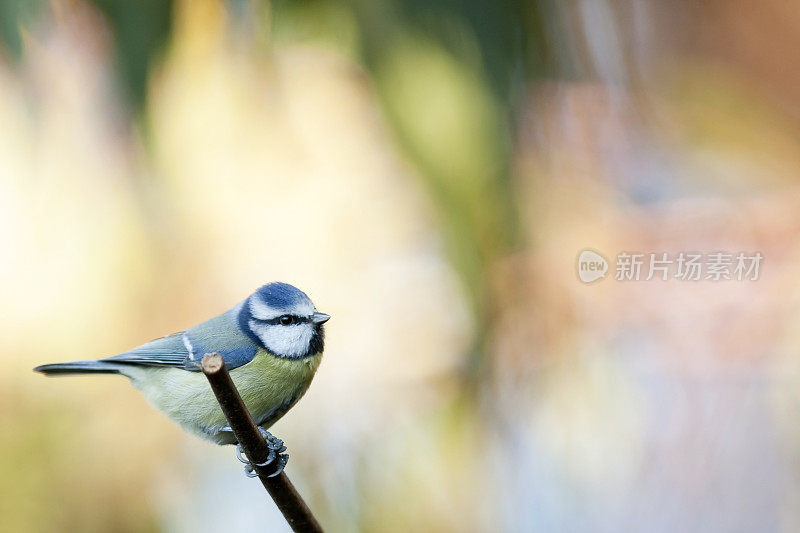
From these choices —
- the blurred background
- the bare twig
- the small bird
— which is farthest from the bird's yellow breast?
the blurred background

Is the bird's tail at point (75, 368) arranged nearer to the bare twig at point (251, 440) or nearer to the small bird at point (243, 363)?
the small bird at point (243, 363)

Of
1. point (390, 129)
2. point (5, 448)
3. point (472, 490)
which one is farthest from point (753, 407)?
point (5, 448)

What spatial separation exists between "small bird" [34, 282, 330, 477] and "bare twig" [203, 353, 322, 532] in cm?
9

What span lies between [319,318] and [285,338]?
0.18 feet

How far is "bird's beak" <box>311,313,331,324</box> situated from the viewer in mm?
655

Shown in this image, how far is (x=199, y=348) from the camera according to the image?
0.74 m

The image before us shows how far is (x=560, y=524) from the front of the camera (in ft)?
5.01

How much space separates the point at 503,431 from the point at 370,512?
35cm

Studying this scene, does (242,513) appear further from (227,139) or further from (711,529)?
(711,529)

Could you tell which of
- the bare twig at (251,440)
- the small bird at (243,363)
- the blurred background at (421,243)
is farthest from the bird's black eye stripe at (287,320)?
the blurred background at (421,243)

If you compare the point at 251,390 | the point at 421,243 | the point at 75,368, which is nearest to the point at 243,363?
the point at 251,390

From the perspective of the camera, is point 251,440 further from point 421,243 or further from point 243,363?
point 421,243

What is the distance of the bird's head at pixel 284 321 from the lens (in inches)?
26.2

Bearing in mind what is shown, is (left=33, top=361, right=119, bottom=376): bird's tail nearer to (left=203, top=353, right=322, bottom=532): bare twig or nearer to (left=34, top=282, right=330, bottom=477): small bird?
(left=34, top=282, right=330, bottom=477): small bird
